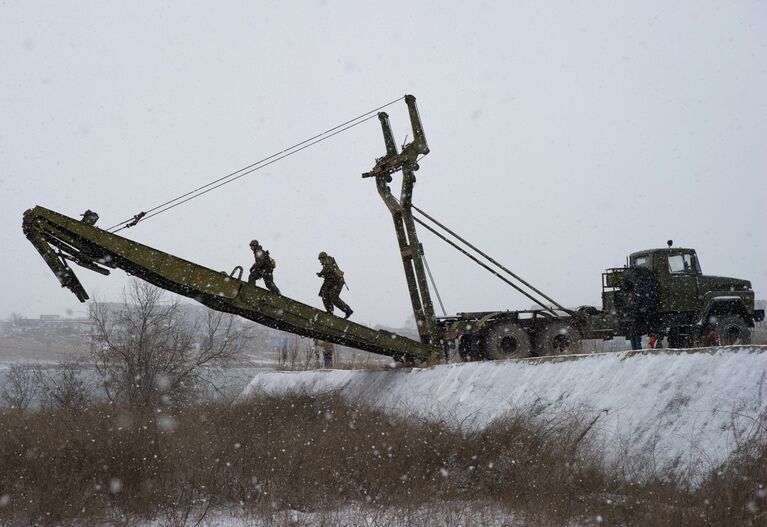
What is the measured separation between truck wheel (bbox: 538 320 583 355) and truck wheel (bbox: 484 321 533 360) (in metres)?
0.32

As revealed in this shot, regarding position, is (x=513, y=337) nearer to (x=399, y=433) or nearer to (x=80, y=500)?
(x=399, y=433)

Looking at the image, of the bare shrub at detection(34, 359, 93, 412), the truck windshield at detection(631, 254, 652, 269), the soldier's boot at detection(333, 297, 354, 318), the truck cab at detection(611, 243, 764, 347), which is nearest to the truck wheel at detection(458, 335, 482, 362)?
the soldier's boot at detection(333, 297, 354, 318)

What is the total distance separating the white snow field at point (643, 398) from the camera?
601cm

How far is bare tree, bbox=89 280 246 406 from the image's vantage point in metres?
27.2

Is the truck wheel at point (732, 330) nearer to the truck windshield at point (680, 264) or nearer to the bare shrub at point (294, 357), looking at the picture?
the truck windshield at point (680, 264)

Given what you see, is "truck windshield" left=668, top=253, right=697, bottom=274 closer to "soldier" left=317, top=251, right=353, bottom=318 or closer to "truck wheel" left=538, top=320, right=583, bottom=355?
"truck wheel" left=538, top=320, right=583, bottom=355

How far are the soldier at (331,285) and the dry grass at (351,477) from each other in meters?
3.90

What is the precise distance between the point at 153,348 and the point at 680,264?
22077 mm

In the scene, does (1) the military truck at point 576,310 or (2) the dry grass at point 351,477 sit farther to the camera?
(1) the military truck at point 576,310

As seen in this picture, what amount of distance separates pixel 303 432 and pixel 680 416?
5.11 meters

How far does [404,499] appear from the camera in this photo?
6.37 m

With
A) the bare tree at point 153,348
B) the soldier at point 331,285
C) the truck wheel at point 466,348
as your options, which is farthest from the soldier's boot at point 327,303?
the bare tree at point 153,348

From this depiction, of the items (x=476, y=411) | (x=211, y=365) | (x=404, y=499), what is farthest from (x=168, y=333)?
(x=404, y=499)

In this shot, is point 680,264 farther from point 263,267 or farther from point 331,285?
point 263,267
